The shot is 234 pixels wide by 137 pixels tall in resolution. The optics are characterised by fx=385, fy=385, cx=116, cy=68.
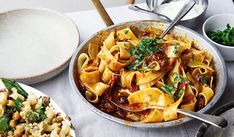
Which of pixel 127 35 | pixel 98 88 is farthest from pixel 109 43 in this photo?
pixel 98 88

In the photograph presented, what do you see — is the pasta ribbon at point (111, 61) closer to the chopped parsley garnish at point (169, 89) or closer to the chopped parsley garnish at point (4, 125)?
the chopped parsley garnish at point (169, 89)

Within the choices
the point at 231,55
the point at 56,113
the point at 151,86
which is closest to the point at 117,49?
the point at 151,86

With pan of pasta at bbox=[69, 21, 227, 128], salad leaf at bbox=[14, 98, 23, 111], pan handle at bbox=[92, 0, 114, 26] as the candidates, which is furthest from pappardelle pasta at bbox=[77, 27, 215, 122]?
salad leaf at bbox=[14, 98, 23, 111]

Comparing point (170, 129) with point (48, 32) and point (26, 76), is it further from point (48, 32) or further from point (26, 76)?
point (48, 32)

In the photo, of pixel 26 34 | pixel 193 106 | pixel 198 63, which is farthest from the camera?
pixel 26 34

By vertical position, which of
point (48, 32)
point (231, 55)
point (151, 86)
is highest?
point (48, 32)

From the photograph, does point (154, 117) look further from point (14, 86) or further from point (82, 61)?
point (14, 86)

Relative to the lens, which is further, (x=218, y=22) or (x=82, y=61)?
(x=218, y=22)
